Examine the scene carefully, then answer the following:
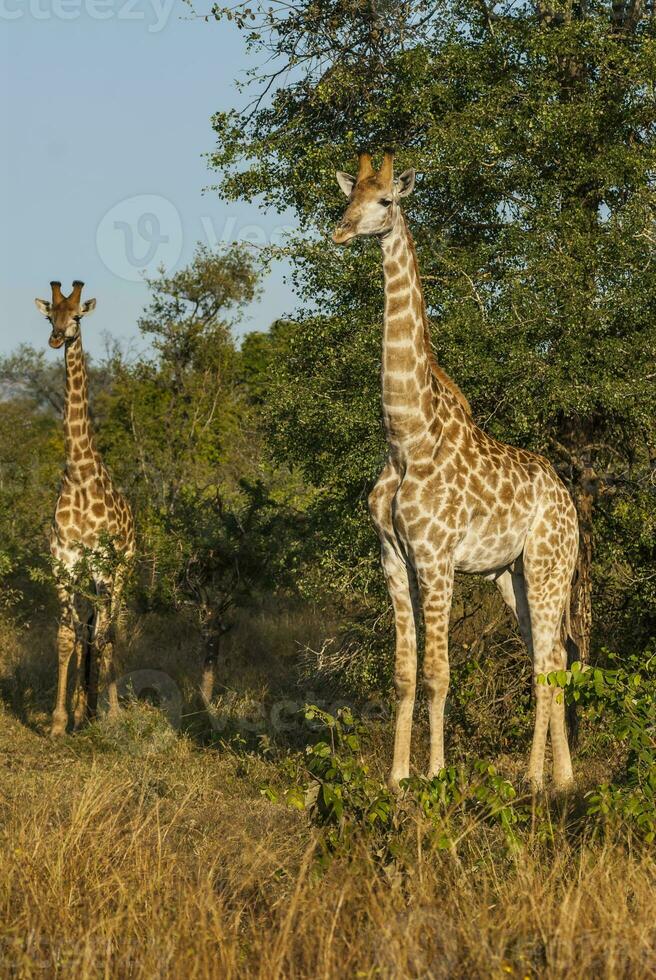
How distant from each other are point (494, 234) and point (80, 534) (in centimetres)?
482

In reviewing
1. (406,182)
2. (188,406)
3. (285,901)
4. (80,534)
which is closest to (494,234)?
(406,182)

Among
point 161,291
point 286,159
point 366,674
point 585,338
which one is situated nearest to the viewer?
point 585,338

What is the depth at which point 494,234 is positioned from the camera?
10.6 m

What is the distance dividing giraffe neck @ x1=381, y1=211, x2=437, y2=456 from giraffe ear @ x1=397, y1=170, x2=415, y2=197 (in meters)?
0.15

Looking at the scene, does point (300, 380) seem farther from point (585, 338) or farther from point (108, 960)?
point (108, 960)

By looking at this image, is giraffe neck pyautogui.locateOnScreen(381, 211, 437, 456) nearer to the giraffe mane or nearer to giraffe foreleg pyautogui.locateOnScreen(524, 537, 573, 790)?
the giraffe mane

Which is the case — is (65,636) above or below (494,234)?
below

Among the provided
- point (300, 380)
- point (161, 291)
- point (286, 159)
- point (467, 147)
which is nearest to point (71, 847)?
point (300, 380)

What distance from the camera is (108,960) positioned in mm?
4410

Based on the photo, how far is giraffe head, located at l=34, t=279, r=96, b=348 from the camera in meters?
11.0

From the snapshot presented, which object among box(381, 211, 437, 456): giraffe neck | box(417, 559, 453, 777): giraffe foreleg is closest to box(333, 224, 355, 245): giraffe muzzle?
box(381, 211, 437, 456): giraffe neck

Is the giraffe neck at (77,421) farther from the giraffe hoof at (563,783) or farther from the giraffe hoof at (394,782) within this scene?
the giraffe hoof at (563,783)

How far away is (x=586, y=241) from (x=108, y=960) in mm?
6626

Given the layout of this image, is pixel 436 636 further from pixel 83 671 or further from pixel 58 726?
pixel 83 671
